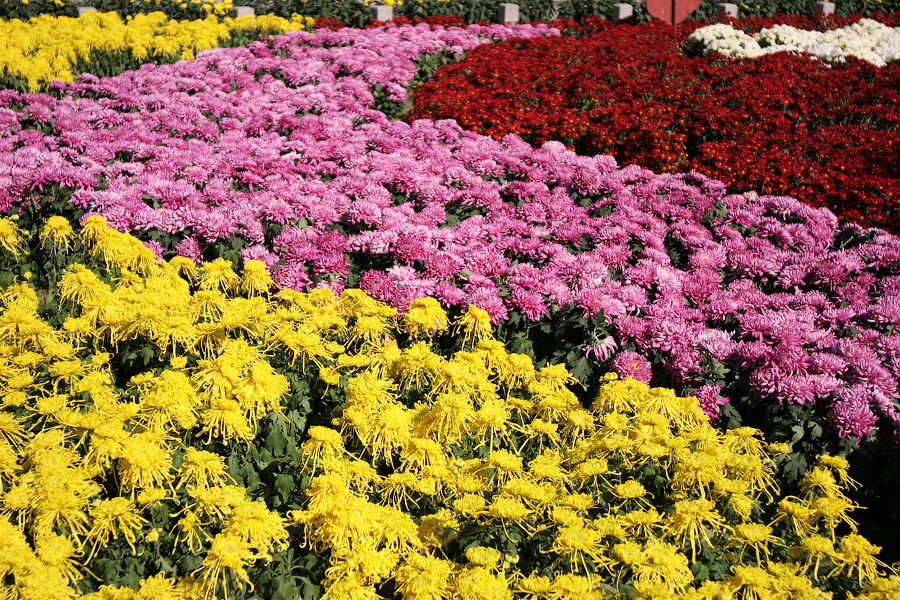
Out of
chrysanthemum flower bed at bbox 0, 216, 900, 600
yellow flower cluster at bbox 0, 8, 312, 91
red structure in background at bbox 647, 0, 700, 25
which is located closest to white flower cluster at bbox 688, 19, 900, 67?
red structure in background at bbox 647, 0, 700, 25

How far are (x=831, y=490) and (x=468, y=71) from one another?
7.09 meters

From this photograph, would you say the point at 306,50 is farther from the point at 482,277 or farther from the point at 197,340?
the point at 197,340

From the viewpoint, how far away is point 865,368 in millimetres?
3416

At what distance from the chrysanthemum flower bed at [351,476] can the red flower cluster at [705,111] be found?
3.24 meters

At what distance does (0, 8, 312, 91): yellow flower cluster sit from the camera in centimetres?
748

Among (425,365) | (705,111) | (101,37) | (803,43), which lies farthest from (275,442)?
(803,43)

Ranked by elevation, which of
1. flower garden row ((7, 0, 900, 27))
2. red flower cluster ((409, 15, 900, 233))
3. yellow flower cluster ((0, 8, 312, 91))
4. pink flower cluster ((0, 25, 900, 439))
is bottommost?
pink flower cluster ((0, 25, 900, 439))

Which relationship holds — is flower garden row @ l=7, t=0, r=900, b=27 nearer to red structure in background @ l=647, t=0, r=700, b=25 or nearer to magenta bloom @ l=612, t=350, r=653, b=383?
red structure in background @ l=647, t=0, r=700, b=25

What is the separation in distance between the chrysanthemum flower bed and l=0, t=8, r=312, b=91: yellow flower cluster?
17.1ft

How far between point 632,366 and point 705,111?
13.8 feet

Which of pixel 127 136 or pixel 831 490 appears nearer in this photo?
pixel 831 490


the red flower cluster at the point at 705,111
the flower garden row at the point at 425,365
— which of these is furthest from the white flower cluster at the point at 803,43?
the flower garden row at the point at 425,365

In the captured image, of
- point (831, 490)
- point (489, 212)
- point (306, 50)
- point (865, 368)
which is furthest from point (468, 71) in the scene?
point (831, 490)

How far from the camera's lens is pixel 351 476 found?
2459 mm
